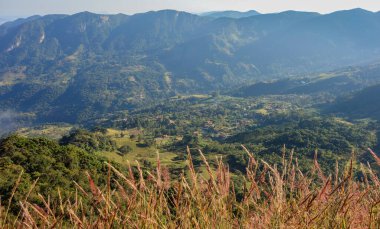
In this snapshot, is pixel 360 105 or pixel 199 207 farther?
pixel 360 105

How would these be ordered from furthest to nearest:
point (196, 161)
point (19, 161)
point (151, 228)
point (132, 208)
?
point (196, 161), point (19, 161), point (132, 208), point (151, 228)

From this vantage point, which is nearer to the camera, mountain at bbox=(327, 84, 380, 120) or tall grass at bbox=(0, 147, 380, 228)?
tall grass at bbox=(0, 147, 380, 228)

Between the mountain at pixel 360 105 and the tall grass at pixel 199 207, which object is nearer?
the tall grass at pixel 199 207

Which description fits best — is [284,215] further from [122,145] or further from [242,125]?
[242,125]

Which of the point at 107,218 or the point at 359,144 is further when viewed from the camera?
the point at 359,144

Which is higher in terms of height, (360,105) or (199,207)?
(199,207)

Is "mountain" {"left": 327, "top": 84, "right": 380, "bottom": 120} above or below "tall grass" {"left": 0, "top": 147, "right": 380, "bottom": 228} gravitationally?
below

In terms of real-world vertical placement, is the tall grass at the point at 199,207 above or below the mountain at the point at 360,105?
above

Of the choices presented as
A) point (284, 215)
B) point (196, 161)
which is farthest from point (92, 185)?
point (196, 161)

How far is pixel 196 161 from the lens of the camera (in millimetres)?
78750

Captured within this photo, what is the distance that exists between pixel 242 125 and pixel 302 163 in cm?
7301

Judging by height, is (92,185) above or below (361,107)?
above

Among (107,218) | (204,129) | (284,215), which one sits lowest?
(204,129)

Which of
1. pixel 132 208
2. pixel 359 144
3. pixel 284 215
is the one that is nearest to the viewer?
pixel 132 208
